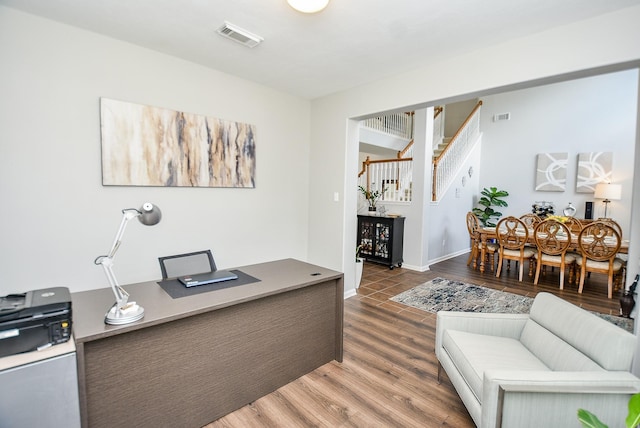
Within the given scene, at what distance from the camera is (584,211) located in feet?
19.2

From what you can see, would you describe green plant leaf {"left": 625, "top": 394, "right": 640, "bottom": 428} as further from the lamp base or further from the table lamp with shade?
the table lamp with shade

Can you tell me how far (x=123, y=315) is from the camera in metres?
1.46

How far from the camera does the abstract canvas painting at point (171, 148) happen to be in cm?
264

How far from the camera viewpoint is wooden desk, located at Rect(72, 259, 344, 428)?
1431 millimetres

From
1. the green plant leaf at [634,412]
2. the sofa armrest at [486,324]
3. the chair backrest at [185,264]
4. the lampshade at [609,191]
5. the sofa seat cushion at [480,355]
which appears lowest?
the sofa seat cushion at [480,355]

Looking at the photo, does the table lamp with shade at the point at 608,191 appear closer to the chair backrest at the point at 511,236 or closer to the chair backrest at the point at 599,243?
the chair backrest at the point at 599,243

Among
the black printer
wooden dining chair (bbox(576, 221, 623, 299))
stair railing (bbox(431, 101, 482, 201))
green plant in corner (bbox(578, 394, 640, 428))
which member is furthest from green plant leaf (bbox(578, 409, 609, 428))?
stair railing (bbox(431, 101, 482, 201))

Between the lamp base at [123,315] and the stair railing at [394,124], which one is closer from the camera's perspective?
the lamp base at [123,315]

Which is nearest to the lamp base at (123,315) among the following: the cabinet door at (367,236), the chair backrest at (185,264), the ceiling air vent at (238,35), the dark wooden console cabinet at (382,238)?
the chair backrest at (185,264)

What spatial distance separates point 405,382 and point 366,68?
284cm

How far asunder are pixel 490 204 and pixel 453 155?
1.52 metres

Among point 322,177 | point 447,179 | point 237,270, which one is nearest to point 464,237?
point 447,179

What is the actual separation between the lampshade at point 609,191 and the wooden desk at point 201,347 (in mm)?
5727

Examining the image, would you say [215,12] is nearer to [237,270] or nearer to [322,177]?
[237,270]
